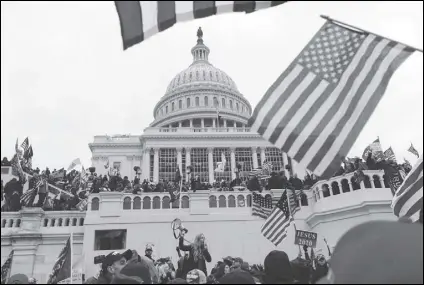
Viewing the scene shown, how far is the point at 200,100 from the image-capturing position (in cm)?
8331

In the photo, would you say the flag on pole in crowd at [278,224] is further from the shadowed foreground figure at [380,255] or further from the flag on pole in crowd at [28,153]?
the flag on pole in crowd at [28,153]

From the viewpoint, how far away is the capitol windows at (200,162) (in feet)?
184

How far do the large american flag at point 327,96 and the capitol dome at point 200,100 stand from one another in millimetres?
67296

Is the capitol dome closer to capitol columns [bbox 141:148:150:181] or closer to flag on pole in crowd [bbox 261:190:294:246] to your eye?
capitol columns [bbox 141:148:150:181]

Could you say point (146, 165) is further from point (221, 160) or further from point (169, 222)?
point (169, 222)

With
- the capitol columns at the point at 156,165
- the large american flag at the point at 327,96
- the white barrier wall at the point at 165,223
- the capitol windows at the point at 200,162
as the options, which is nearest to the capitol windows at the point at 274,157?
the capitol windows at the point at 200,162

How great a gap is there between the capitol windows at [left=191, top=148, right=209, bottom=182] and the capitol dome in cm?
1842

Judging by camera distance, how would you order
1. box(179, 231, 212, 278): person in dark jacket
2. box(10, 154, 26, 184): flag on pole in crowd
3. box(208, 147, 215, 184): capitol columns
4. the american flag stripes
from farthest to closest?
box(208, 147, 215, 184): capitol columns, box(10, 154, 26, 184): flag on pole in crowd, box(179, 231, 212, 278): person in dark jacket, the american flag stripes

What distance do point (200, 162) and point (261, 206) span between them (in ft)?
128

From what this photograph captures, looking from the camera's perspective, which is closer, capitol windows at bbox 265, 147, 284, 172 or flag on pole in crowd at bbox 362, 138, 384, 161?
flag on pole in crowd at bbox 362, 138, 384, 161

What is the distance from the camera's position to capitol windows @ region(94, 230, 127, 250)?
17719mm

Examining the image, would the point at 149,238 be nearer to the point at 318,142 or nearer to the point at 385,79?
the point at 318,142

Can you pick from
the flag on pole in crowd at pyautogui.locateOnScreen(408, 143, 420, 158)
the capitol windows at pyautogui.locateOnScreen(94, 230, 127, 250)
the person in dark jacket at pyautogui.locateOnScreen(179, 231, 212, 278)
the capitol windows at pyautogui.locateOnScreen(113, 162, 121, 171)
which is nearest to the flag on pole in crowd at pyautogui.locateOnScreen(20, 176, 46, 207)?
the capitol windows at pyautogui.locateOnScreen(94, 230, 127, 250)

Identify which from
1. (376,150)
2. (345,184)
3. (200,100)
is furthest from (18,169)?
(200,100)
